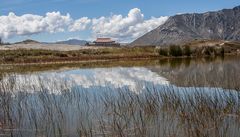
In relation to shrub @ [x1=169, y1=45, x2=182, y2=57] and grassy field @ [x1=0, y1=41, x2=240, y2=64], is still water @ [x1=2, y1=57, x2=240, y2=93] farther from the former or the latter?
shrub @ [x1=169, y1=45, x2=182, y2=57]

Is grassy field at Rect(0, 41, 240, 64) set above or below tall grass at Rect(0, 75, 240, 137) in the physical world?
below

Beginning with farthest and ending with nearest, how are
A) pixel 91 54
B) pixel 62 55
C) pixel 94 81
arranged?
1. pixel 91 54
2. pixel 62 55
3. pixel 94 81

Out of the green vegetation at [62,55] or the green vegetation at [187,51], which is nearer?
the green vegetation at [62,55]

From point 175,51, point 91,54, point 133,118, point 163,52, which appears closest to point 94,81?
point 133,118

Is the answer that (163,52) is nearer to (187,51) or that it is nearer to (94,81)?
(187,51)

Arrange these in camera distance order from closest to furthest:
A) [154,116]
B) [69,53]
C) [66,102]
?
1. [154,116]
2. [66,102]
3. [69,53]

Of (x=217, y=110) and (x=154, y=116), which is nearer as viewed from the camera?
(x=217, y=110)

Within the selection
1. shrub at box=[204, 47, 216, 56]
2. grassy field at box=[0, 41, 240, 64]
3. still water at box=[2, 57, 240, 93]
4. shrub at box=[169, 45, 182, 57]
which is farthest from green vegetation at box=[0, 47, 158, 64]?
still water at box=[2, 57, 240, 93]

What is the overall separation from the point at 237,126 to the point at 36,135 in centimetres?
625

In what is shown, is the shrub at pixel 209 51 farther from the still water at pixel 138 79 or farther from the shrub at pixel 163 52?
the still water at pixel 138 79

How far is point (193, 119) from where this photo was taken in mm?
13023

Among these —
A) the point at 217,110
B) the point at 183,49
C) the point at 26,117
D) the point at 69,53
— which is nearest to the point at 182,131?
the point at 217,110

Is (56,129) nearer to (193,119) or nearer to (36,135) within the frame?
(36,135)

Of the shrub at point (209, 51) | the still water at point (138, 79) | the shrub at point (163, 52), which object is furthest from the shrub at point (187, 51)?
the still water at point (138, 79)
